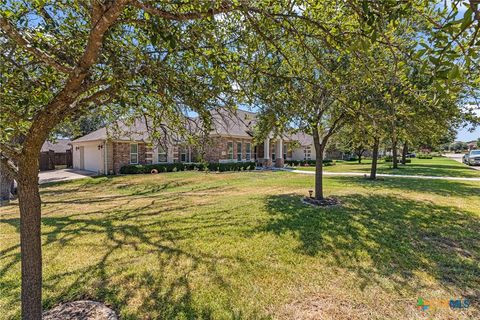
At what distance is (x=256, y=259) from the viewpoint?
453 centimetres

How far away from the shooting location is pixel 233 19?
3.29 meters

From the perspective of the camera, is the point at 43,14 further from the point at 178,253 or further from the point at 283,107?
the point at 178,253

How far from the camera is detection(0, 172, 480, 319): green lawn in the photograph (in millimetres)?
3299

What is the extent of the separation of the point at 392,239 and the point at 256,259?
3.24 m

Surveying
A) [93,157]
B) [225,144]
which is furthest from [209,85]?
[93,157]

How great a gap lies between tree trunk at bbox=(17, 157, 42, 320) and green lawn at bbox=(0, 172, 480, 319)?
874 millimetres

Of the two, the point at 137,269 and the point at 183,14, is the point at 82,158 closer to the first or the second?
the point at 137,269

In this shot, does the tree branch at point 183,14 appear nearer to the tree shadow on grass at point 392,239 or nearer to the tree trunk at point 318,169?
the tree shadow on grass at point 392,239

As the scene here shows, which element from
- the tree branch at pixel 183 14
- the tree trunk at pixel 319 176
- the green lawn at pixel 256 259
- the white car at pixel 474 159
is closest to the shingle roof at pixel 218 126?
the tree branch at pixel 183 14

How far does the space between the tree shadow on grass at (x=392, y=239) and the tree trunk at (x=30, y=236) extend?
13.4ft

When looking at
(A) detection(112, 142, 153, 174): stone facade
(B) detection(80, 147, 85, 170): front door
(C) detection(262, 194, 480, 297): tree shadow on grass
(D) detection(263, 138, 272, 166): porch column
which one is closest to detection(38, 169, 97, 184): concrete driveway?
(A) detection(112, 142, 153, 174): stone facade

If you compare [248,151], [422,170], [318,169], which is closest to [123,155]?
[248,151]

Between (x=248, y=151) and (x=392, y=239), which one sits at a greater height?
(x=248, y=151)

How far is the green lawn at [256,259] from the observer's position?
3299mm
